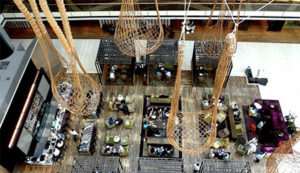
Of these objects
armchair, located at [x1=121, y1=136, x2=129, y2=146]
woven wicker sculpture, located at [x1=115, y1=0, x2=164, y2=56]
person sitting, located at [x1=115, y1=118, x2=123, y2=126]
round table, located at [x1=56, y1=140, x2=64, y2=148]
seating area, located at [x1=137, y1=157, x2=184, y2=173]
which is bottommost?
seating area, located at [x1=137, y1=157, x2=184, y2=173]

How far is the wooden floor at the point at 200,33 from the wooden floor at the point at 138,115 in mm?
3685

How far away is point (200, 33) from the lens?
731 inches

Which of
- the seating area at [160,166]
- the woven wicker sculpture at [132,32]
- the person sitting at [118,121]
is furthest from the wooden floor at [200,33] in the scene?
the seating area at [160,166]

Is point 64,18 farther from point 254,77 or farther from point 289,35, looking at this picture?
point 289,35

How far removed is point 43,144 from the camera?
13883 millimetres

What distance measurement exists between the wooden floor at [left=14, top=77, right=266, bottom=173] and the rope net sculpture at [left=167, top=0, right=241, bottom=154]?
3.19ft

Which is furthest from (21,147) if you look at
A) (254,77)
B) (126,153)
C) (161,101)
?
(254,77)

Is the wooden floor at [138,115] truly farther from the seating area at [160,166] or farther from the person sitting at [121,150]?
the seating area at [160,166]

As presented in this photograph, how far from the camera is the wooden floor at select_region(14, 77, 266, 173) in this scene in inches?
528

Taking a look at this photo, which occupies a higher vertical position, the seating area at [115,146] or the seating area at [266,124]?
the seating area at [266,124]

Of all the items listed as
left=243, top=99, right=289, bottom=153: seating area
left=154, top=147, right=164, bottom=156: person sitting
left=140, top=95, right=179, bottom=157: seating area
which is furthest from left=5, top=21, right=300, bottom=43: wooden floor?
left=154, top=147, right=164, bottom=156: person sitting

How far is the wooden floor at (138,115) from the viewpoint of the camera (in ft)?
44.0

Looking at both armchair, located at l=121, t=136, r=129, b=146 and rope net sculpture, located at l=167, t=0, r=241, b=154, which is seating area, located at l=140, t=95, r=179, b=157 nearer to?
rope net sculpture, located at l=167, t=0, r=241, b=154

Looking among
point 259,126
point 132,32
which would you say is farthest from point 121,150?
point 259,126
